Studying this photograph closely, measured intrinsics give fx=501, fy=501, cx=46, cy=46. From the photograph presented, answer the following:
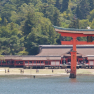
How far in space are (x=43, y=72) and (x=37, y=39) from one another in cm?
3089

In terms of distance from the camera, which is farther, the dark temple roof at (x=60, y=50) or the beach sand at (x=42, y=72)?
the dark temple roof at (x=60, y=50)

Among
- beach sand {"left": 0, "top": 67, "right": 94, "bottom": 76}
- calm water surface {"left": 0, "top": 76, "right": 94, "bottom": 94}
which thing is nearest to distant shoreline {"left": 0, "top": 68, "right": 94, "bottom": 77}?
beach sand {"left": 0, "top": 67, "right": 94, "bottom": 76}

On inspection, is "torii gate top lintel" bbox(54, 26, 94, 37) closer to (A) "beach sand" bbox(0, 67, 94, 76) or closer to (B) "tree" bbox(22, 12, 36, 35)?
(A) "beach sand" bbox(0, 67, 94, 76)

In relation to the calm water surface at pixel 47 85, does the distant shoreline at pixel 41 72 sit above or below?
above

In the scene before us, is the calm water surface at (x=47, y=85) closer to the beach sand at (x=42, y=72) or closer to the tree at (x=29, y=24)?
the beach sand at (x=42, y=72)

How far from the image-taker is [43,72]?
11244 centimetres

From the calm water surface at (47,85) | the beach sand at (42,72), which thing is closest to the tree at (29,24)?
the beach sand at (42,72)

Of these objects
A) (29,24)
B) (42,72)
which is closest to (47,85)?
(42,72)

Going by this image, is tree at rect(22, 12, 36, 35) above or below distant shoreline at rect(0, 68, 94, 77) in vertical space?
Answer: above

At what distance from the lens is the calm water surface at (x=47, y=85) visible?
8588cm

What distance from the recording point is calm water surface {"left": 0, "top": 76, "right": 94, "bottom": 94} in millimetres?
85875

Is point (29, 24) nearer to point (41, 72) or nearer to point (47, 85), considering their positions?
point (41, 72)

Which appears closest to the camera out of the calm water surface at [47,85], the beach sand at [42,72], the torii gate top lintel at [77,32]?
the calm water surface at [47,85]

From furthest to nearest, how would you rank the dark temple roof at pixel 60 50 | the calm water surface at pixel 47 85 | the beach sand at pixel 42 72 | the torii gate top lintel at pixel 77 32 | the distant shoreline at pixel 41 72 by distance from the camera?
the dark temple roof at pixel 60 50 < the beach sand at pixel 42 72 < the distant shoreline at pixel 41 72 < the torii gate top lintel at pixel 77 32 < the calm water surface at pixel 47 85
